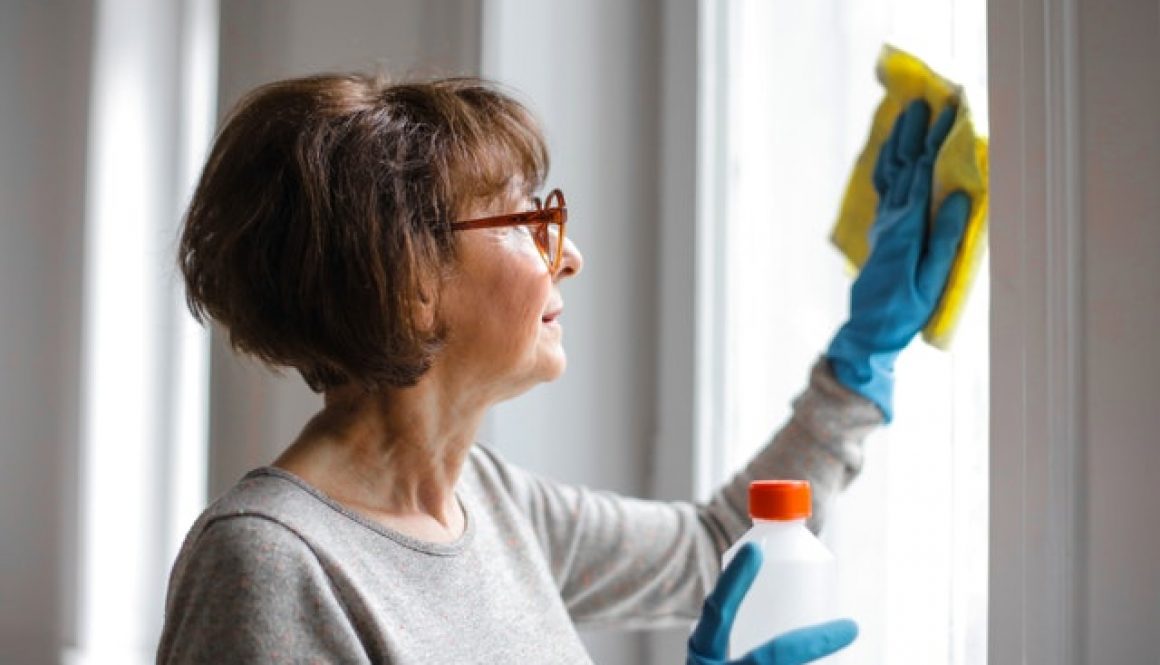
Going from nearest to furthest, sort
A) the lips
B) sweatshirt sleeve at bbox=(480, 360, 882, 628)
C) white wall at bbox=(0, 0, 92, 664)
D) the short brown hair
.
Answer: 1. the short brown hair
2. the lips
3. sweatshirt sleeve at bbox=(480, 360, 882, 628)
4. white wall at bbox=(0, 0, 92, 664)

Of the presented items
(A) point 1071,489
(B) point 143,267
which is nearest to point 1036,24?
(A) point 1071,489

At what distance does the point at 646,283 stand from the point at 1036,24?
2.27 ft

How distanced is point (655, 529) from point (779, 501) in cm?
38

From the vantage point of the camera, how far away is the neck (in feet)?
3.49

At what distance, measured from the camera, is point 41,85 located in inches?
71.9

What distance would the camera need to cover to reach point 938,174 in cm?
114

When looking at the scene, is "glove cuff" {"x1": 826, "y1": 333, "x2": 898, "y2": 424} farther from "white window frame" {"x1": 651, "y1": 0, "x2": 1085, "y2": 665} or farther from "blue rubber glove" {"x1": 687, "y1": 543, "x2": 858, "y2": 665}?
"blue rubber glove" {"x1": 687, "y1": 543, "x2": 858, "y2": 665}

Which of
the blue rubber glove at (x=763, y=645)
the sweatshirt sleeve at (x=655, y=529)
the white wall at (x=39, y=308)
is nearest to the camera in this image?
the blue rubber glove at (x=763, y=645)

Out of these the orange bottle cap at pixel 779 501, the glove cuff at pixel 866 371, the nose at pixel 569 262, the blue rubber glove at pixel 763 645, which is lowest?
the blue rubber glove at pixel 763 645

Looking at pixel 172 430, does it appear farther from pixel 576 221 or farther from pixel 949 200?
pixel 949 200

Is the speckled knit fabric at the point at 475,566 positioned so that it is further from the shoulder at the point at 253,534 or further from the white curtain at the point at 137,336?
the white curtain at the point at 137,336

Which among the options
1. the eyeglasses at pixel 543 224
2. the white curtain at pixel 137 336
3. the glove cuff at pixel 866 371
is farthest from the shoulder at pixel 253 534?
the white curtain at pixel 137 336

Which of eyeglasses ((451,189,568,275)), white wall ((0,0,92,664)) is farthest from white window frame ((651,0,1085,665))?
white wall ((0,0,92,664))

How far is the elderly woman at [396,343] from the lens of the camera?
94cm
